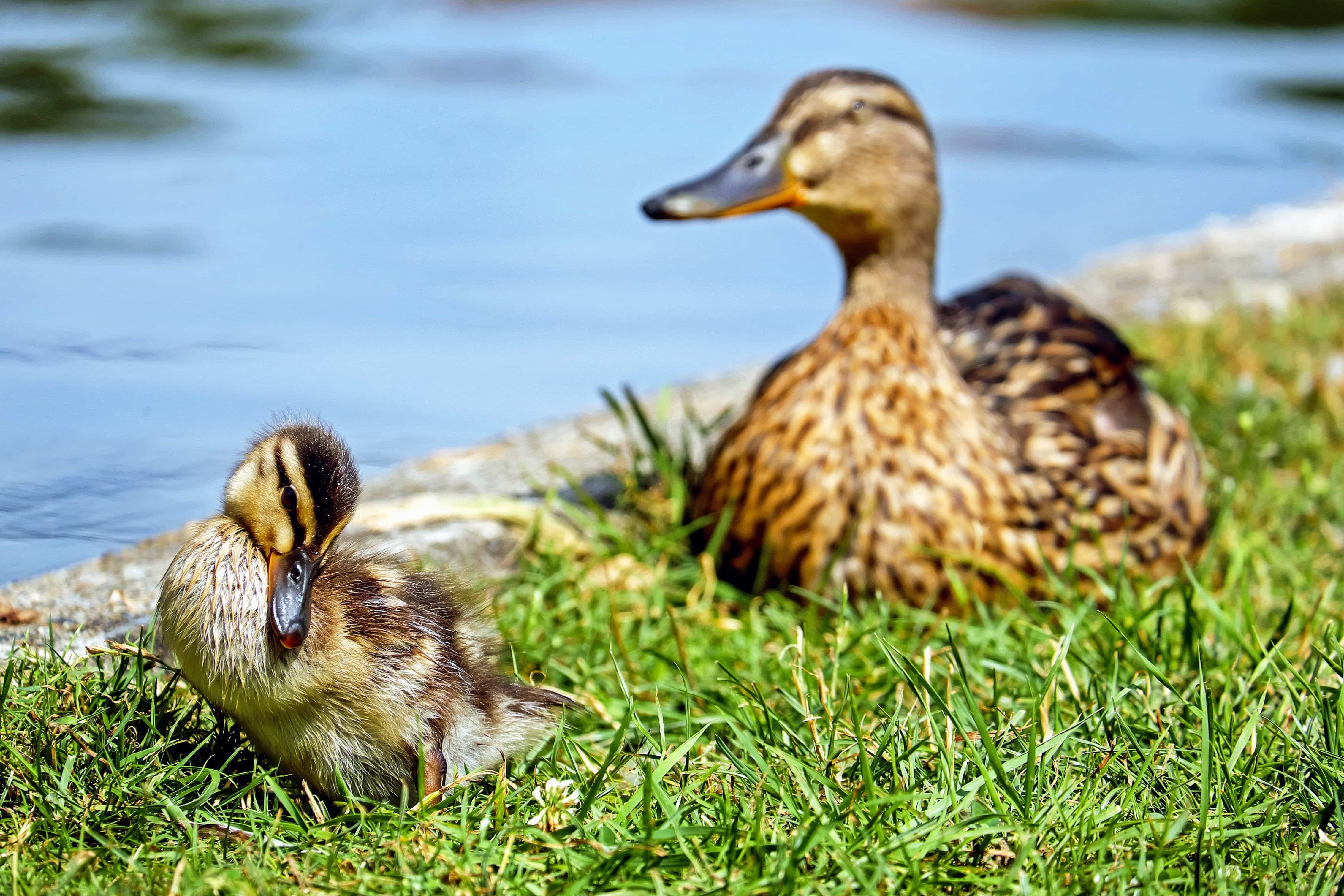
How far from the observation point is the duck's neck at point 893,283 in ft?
12.7

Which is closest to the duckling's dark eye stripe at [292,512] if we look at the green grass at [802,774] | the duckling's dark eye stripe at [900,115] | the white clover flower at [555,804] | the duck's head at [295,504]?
the duck's head at [295,504]

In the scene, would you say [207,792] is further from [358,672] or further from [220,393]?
[220,393]

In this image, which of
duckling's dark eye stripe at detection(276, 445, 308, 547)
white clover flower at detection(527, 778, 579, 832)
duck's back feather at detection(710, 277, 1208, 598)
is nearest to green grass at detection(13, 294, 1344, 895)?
white clover flower at detection(527, 778, 579, 832)

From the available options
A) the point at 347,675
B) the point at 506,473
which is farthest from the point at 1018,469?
the point at 347,675

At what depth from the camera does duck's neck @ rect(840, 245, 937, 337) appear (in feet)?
12.7

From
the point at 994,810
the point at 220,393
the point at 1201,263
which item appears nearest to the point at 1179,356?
the point at 1201,263

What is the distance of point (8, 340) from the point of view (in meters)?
4.29

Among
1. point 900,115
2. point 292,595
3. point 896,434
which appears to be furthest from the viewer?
point 900,115

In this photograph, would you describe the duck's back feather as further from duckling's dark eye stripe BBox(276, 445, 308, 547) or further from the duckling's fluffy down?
duckling's dark eye stripe BBox(276, 445, 308, 547)

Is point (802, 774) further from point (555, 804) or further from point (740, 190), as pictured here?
point (740, 190)

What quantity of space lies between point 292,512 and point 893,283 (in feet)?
6.72

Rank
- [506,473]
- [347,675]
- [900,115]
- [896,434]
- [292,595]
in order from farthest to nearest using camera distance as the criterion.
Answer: [506,473] → [900,115] → [896,434] → [347,675] → [292,595]

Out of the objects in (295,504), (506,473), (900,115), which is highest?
(900,115)

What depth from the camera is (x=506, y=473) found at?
426cm
